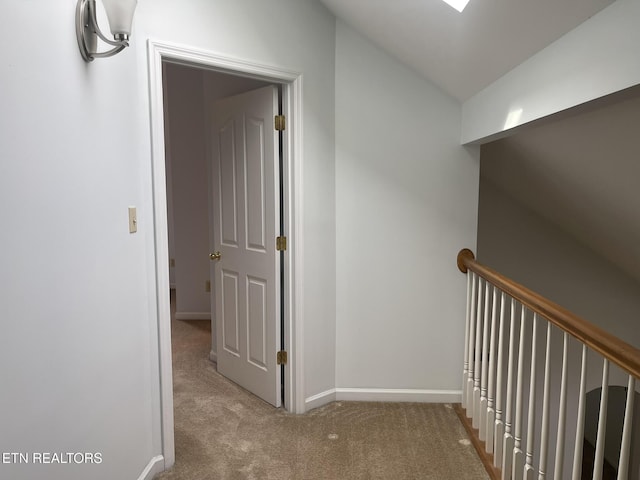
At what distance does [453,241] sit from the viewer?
2799mm

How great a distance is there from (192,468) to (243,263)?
121 cm

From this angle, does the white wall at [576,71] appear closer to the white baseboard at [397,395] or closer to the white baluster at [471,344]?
the white baluster at [471,344]

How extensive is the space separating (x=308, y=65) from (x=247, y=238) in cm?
109

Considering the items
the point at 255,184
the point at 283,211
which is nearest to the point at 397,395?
the point at 283,211

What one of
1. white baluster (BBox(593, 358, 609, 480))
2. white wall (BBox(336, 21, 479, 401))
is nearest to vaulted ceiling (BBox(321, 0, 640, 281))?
white wall (BBox(336, 21, 479, 401))

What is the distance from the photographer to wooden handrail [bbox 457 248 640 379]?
1.13m

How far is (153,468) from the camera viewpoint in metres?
2.12

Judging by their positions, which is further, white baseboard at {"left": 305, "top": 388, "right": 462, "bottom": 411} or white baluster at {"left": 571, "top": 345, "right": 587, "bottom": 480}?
white baseboard at {"left": 305, "top": 388, "right": 462, "bottom": 411}

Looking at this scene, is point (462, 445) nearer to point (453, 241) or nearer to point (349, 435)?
point (349, 435)

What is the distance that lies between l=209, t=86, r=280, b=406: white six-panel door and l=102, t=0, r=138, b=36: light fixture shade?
124 cm

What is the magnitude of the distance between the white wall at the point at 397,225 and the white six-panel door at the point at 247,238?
41 centimetres

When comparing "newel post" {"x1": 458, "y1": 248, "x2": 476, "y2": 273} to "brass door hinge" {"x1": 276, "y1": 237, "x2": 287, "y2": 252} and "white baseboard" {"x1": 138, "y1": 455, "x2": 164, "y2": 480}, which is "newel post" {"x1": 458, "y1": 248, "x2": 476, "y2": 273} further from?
"white baseboard" {"x1": 138, "y1": 455, "x2": 164, "y2": 480}

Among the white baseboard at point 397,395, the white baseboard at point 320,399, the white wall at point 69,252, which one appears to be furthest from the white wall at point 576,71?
the white baseboard at point 320,399

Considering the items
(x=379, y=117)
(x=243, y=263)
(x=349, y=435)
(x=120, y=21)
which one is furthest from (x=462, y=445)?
(x=120, y=21)
